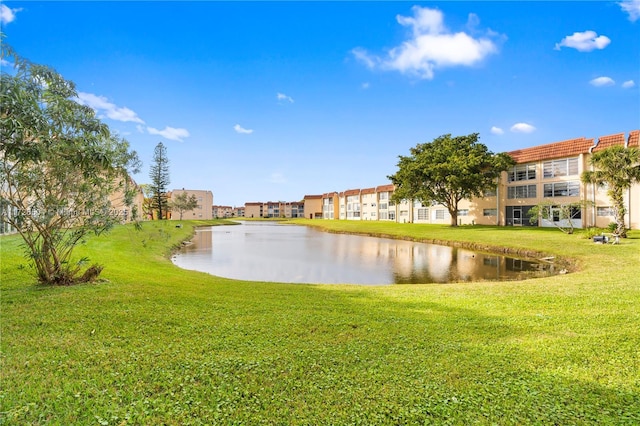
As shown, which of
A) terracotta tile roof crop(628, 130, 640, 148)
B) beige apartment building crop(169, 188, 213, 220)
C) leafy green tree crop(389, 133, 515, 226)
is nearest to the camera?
terracotta tile roof crop(628, 130, 640, 148)

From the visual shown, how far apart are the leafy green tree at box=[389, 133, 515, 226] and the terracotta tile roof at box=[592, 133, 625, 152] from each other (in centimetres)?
750

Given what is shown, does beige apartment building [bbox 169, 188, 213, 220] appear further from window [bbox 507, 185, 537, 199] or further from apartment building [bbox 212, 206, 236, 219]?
window [bbox 507, 185, 537, 199]

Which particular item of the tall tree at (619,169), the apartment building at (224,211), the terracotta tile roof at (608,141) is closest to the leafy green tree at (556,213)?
the terracotta tile roof at (608,141)

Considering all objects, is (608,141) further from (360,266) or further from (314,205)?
(314,205)

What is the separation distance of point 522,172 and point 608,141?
26.2 ft

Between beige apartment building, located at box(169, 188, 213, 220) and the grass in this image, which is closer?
the grass

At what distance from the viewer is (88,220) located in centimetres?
809

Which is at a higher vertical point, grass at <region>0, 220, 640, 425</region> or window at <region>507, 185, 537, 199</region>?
window at <region>507, 185, 537, 199</region>

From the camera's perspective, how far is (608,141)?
103 feet

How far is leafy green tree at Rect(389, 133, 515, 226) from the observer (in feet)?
118

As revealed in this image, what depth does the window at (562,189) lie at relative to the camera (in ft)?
109

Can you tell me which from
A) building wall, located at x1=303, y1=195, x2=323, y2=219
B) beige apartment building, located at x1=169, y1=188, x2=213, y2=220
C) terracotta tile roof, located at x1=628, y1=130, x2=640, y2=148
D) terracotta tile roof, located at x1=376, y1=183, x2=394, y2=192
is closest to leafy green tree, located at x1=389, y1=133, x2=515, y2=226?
terracotta tile roof, located at x1=628, y1=130, x2=640, y2=148

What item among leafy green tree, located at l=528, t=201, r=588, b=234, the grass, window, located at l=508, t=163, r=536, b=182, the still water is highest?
window, located at l=508, t=163, r=536, b=182

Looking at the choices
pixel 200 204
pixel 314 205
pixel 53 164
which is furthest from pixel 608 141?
pixel 314 205
